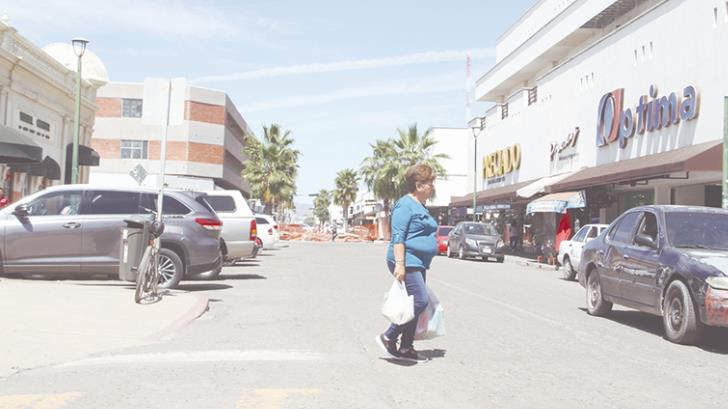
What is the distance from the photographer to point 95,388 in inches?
232

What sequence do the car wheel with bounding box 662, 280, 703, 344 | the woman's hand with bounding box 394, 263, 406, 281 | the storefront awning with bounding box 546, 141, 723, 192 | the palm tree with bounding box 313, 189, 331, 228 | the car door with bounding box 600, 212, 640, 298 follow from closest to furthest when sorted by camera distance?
the woman's hand with bounding box 394, 263, 406, 281, the car wheel with bounding box 662, 280, 703, 344, the car door with bounding box 600, 212, 640, 298, the storefront awning with bounding box 546, 141, 723, 192, the palm tree with bounding box 313, 189, 331, 228

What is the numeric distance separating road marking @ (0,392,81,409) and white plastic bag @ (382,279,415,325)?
2.65m

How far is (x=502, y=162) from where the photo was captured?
4300 cm

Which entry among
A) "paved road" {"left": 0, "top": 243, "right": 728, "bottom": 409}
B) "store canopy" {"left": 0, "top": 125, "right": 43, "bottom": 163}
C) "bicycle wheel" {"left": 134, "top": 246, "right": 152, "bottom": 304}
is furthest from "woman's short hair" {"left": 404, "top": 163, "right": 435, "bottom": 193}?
"store canopy" {"left": 0, "top": 125, "right": 43, "bottom": 163}

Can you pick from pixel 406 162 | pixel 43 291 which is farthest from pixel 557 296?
pixel 406 162

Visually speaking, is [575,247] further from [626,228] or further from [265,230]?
[265,230]

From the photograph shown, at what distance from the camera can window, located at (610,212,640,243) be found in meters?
10.7

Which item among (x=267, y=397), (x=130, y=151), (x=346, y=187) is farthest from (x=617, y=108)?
(x=346, y=187)

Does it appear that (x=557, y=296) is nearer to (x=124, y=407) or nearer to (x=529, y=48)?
(x=124, y=407)

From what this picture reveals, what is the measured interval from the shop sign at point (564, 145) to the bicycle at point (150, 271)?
2389 centimetres

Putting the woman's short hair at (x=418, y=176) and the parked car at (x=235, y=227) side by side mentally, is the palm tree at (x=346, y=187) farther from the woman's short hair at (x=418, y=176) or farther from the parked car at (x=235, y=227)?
the woman's short hair at (x=418, y=176)

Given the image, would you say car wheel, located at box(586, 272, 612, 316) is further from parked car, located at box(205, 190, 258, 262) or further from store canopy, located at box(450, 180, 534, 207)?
store canopy, located at box(450, 180, 534, 207)

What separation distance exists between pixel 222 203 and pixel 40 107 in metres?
15.5

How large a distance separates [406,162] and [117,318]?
159 ft
